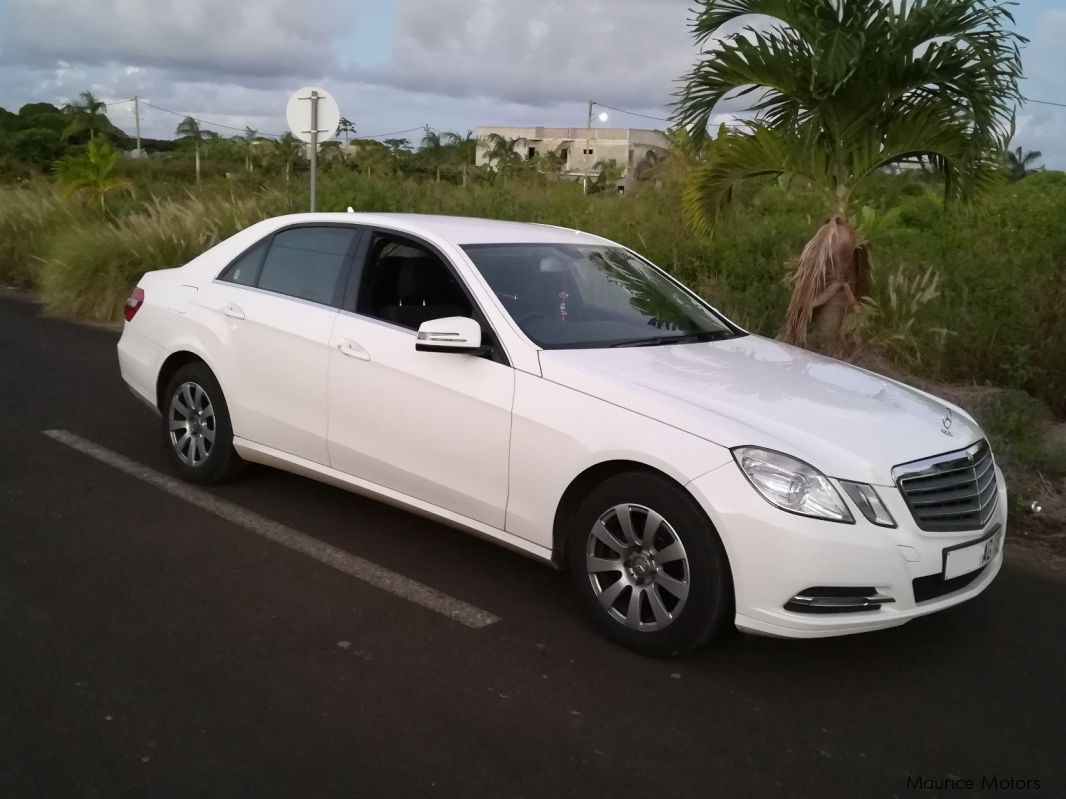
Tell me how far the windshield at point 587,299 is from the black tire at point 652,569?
2.95 feet

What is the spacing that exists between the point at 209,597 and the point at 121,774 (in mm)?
1467

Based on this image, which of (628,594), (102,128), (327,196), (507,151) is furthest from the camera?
(102,128)

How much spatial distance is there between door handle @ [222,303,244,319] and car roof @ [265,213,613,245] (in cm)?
59

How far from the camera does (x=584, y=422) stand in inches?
177

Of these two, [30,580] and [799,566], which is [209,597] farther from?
[799,566]

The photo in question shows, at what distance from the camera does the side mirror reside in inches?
190

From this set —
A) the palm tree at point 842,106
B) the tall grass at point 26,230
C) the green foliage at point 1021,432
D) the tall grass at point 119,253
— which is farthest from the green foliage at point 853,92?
the tall grass at point 26,230

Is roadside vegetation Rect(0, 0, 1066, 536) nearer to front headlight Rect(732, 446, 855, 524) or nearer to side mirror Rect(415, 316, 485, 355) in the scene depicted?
front headlight Rect(732, 446, 855, 524)

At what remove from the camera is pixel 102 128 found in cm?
6266

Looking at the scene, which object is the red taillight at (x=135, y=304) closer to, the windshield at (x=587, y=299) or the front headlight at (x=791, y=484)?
the windshield at (x=587, y=299)

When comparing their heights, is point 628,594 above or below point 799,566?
below

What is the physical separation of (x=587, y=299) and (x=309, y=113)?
6.79 m

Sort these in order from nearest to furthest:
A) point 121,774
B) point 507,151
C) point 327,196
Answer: point 121,774 → point 327,196 → point 507,151

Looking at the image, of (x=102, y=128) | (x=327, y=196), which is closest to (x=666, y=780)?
(x=327, y=196)
